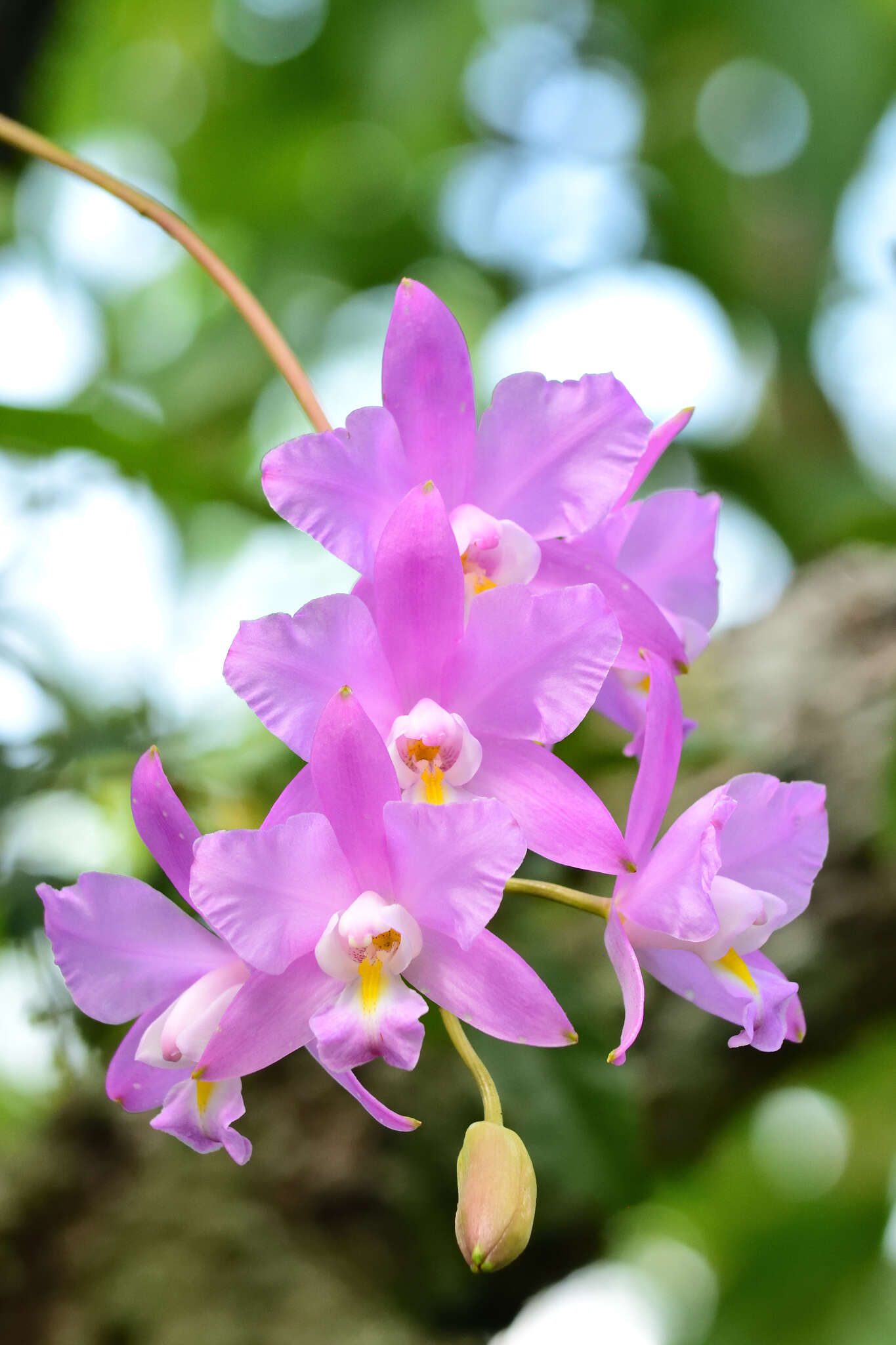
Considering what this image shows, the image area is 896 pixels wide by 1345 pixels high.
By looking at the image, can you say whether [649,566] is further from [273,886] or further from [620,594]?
[273,886]

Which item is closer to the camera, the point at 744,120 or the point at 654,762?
the point at 654,762

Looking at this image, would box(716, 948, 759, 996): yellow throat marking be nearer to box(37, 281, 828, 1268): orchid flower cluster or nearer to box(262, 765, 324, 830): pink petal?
box(37, 281, 828, 1268): orchid flower cluster

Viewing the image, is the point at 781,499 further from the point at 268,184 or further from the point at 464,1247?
the point at 464,1247

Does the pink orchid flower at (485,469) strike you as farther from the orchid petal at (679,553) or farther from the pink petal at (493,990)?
the pink petal at (493,990)

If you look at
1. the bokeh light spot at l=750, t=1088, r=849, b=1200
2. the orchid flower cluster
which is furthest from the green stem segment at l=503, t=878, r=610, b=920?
the bokeh light spot at l=750, t=1088, r=849, b=1200

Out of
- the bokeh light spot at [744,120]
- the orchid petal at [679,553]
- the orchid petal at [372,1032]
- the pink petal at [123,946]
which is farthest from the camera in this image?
the bokeh light spot at [744,120]

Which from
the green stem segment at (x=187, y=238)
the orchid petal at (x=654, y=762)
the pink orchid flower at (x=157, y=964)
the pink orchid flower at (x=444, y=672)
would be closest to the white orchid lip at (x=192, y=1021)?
the pink orchid flower at (x=157, y=964)

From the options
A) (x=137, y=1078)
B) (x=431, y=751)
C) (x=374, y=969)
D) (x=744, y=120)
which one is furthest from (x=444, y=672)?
(x=744, y=120)

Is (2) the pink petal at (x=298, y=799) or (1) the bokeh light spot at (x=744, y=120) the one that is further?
(1) the bokeh light spot at (x=744, y=120)
